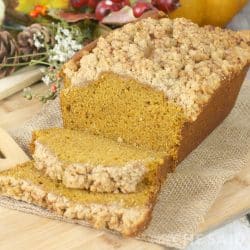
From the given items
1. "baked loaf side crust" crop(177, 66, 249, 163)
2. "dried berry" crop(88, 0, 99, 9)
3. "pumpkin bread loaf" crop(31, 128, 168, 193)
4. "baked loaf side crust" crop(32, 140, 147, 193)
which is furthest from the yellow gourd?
"baked loaf side crust" crop(32, 140, 147, 193)

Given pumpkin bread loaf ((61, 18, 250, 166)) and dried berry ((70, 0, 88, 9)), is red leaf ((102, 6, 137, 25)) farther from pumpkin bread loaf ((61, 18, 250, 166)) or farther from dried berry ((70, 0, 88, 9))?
pumpkin bread loaf ((61, 18, 250, 166))

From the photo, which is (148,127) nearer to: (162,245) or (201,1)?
(162,245)

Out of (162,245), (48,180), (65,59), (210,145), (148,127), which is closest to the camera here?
(162,245)

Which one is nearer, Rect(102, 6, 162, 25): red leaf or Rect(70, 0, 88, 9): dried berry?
Rect(102, 6, 162, 25): red leaf

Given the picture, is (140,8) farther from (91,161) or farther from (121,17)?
(91,161)

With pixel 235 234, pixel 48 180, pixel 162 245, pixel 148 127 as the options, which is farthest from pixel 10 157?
pixel 235 234

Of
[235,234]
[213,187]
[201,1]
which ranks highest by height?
[201,1]
